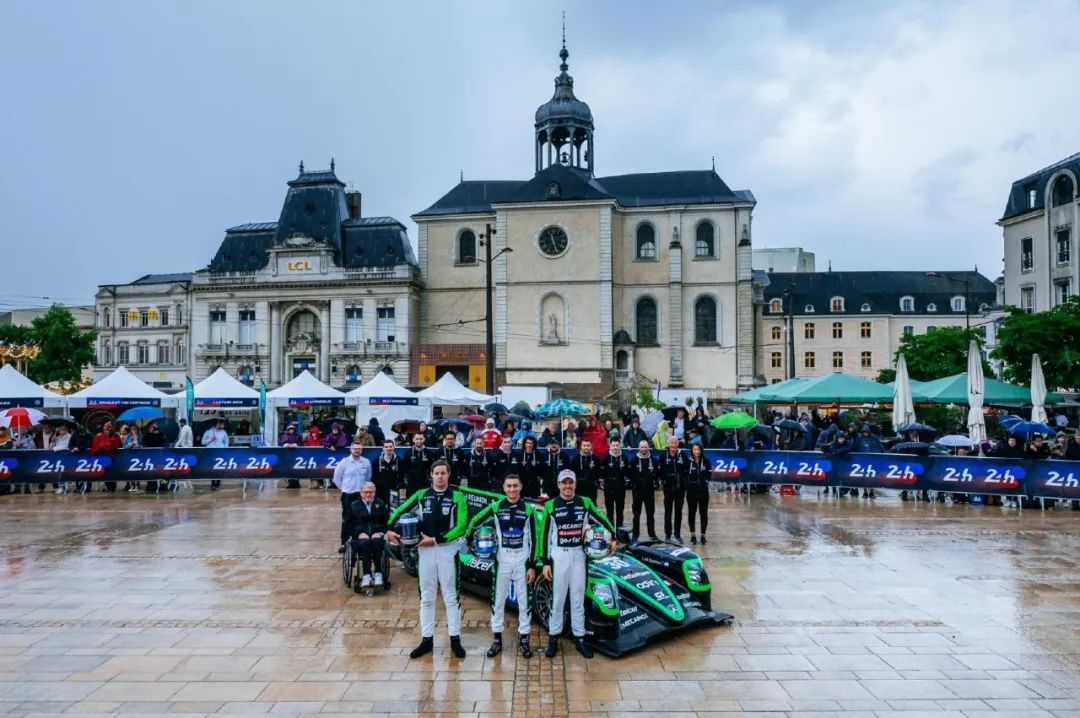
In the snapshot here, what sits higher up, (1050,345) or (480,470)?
(1050,345)

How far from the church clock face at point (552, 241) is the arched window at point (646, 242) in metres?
5.35

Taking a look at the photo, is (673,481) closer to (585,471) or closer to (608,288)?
(585,471)

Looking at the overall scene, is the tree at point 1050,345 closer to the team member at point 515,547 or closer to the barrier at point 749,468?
the barrier at point 749,468

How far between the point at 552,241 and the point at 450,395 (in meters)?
29.4

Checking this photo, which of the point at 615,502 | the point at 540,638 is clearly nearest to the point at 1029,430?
the point at 615,502

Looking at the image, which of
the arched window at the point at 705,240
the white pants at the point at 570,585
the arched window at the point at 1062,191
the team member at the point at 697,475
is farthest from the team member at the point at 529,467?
the arched window at the point at 1062,191

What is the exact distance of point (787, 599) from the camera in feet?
35.8

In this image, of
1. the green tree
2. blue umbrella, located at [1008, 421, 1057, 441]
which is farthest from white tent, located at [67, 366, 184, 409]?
the green tree

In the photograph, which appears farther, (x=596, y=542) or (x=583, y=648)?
(x=596, y=542)

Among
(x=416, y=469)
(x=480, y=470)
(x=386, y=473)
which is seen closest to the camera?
(x=386, y=473)

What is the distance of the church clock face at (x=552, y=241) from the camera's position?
188 feet

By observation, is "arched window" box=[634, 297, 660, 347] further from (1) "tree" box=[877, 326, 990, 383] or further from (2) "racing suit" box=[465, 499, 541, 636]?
(2) "racing suit" box=[465, 499, 541, 636]

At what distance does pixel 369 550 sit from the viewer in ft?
37.9

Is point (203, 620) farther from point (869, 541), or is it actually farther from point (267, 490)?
point (267, 490)
